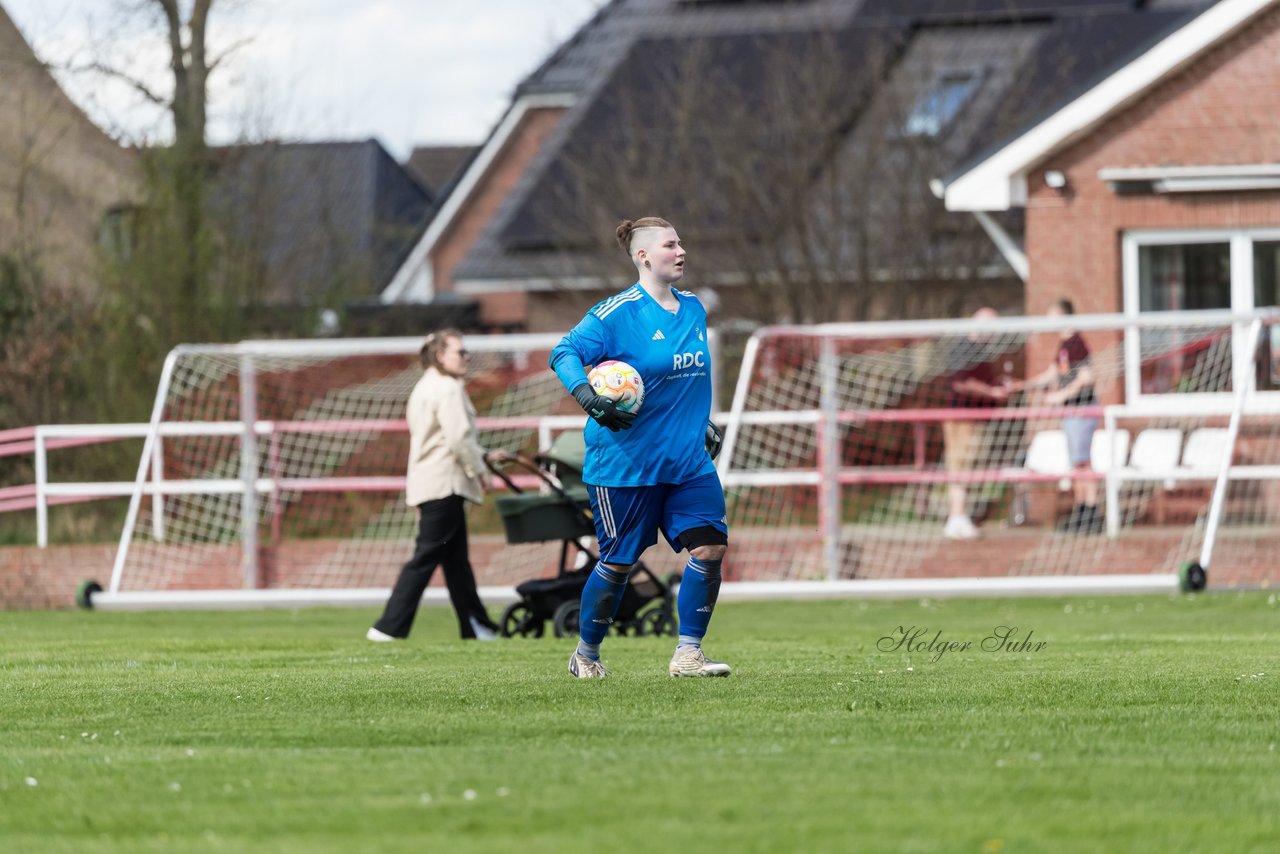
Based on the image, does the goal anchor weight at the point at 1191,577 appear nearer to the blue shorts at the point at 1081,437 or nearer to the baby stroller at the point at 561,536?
the blue shorts at the point at 1081,437

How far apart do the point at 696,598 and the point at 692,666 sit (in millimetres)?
289

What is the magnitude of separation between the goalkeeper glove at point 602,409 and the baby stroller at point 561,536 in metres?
3.94

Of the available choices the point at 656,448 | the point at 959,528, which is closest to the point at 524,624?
the point at 656,448

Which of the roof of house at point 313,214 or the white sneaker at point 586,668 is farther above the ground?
the roof of house at point 313,214

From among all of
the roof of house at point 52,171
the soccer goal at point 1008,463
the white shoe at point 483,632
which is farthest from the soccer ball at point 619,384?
the roof of house at point 52,171

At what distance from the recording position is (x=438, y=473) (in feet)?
43.9

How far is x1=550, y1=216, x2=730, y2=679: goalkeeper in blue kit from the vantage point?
29.8 feet

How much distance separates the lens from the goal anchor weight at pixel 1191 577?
1605cm

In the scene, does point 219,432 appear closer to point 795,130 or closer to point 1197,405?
point 1197,405

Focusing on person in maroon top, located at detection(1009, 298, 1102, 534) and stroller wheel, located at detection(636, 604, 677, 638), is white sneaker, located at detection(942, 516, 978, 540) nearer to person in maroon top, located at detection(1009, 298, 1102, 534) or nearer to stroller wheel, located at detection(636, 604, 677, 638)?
person in maroon top, located at detection(1009, 298, 1102, 534)

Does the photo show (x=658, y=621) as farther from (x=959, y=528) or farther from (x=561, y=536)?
(x=959, y=528)

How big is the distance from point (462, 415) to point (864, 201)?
1532 centimetres

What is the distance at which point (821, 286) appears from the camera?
2766cm

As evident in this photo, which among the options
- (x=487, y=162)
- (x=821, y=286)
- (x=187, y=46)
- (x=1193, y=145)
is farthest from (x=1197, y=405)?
(x=487, y=162)
